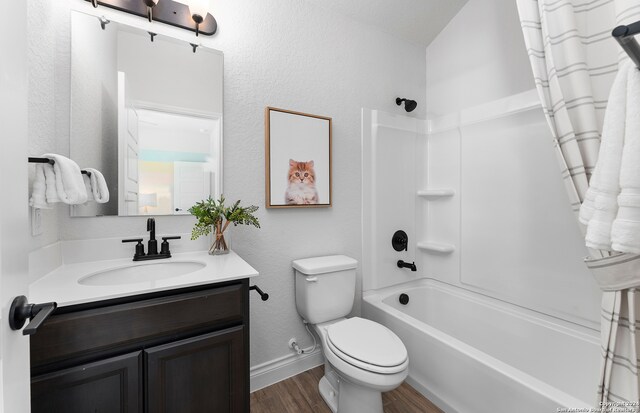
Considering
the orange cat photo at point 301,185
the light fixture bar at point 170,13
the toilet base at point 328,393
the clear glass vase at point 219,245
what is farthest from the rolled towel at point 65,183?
the toilet base at point 328,393

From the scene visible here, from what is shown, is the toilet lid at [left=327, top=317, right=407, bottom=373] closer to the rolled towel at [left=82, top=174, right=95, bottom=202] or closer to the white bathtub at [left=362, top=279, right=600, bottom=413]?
the white bathtub at [left=362, top=279, right=600, bottom=413]

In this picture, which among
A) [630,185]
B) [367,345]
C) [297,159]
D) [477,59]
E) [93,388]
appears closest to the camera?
[630,185]

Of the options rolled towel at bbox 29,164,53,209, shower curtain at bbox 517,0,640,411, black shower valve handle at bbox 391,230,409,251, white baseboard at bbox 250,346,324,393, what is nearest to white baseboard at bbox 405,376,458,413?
white baseboard at bbox 250,346,324,393

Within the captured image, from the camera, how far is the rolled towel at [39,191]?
0.96 meters

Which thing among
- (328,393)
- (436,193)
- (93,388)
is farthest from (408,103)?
(93,388)

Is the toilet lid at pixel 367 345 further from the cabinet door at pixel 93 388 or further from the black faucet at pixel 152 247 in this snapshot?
the black faucet at pixel 152 247

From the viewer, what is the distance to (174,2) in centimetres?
144

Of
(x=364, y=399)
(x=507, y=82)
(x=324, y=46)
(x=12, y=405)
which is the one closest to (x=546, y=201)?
(x=507, y=82)

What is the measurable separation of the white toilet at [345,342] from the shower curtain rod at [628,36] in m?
1.27

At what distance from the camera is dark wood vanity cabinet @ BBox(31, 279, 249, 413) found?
84 centimetres

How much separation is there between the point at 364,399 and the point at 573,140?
1.45m

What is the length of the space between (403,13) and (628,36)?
1.86m

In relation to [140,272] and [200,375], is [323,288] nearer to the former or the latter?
[200,375]

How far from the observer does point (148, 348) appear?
3.17 ft
